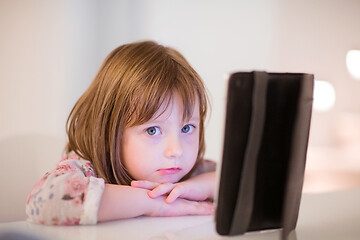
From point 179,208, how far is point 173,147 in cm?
12

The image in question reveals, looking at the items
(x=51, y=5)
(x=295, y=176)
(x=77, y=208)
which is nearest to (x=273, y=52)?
(x=51, y=5)

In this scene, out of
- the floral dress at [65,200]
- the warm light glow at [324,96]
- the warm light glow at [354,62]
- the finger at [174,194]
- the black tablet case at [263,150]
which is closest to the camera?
the black tablet case at [263,150]

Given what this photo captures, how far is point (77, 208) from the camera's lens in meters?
0.68

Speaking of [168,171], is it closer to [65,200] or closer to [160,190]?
[160,190]

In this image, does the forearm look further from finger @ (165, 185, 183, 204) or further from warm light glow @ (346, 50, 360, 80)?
warm light glow @ (346, 50, 360, 80)

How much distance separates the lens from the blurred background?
1108mm

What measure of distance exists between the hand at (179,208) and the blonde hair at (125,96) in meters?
0.14

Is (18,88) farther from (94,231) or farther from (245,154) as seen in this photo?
(245,154)

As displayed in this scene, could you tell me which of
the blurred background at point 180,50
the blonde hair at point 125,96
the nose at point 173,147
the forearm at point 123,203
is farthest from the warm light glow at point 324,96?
the forearm at point 123,203

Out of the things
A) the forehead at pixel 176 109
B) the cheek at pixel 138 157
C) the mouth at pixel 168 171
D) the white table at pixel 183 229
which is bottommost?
the white table at pixel 183 229

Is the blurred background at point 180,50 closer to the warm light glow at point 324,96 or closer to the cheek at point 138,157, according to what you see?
the warm light glow at point 324,96

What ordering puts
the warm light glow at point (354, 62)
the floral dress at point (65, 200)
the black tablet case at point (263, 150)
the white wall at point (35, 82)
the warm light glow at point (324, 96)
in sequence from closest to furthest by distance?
the black tablet case at point (263, 150), the floral dress at point (65, 200), the white wall at point (35, 82), the warm light glow at point (354, 62), the warm light glow at point (324, 96)

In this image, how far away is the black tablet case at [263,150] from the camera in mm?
576

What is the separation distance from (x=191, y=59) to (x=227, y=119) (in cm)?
105
